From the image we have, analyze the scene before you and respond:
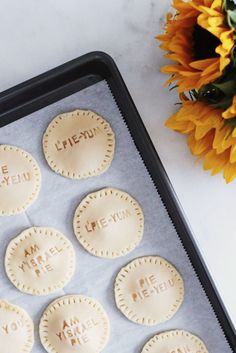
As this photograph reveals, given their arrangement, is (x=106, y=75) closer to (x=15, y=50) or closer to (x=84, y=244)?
(x=15, y=50)

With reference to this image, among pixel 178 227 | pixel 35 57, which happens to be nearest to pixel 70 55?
pixel 35 57

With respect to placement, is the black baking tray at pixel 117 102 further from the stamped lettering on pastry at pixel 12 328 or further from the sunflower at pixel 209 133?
the stamped lettering on pastry at pixel 12 328

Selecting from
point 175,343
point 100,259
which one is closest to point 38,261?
point 100,259

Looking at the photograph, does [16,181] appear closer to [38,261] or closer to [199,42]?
[38,261]

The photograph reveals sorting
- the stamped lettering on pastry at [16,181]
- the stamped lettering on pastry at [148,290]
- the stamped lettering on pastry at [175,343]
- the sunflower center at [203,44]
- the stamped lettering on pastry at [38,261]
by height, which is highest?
the sunflower center at [203,44]

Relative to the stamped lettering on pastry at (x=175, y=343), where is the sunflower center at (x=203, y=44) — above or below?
above

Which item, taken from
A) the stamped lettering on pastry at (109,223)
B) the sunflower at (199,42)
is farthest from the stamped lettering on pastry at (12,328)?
the sunflower at (199,42)

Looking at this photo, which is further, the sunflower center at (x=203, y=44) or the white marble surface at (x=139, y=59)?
the white marble surface at (x=139, y=59)
